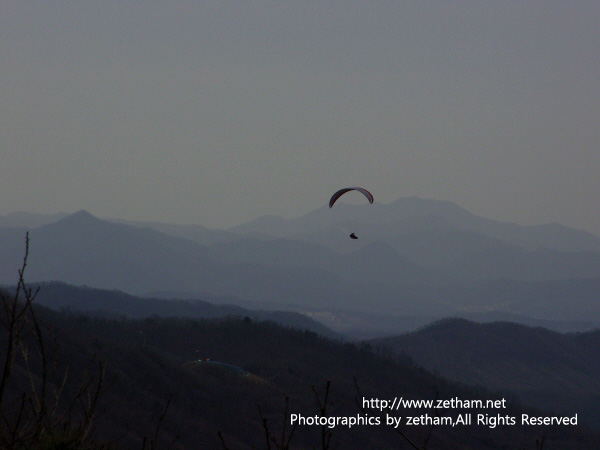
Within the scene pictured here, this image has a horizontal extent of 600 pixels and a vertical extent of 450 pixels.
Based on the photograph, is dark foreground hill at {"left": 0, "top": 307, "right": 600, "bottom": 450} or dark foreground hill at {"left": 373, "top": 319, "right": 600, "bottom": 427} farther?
dark foreground hill at {"left": 373, "top": 319, "right": 600, "bottom": 427}

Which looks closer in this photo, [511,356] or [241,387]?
[241,387]

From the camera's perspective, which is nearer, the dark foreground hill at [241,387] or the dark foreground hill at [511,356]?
the dark foreground hill at [241,387]

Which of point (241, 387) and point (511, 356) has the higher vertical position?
point (511, 356)
